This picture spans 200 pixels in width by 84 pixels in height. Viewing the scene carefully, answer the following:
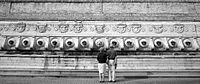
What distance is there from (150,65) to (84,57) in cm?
396

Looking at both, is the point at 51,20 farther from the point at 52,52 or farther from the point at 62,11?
the point at 52,52

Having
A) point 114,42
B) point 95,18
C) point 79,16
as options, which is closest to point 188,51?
point 114,42

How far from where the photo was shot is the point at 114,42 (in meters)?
13.9

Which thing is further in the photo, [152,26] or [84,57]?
[152,26]

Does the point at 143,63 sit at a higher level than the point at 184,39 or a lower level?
lower

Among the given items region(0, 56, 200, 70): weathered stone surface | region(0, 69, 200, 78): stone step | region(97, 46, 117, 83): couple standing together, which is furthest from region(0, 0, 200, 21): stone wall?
region(97, 46, 117, 83): couple standing together

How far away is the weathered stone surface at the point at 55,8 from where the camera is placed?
15.2m

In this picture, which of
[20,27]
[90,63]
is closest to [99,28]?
[90,63]

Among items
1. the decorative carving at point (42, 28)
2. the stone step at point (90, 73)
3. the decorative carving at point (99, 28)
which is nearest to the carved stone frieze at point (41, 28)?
the decorative carving at point (42, 28)

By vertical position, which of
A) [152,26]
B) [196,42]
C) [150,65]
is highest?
[152,26]

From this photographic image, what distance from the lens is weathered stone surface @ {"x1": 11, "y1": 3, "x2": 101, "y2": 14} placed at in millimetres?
15242

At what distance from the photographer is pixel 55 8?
15.4m

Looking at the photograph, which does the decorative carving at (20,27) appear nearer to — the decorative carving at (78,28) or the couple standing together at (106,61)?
the decorative carving at (78,28)

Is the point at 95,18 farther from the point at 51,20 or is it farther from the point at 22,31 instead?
the point at 22,31
